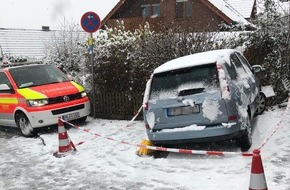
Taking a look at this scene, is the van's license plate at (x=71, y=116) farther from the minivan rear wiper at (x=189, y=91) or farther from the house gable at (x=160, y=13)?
the house gable at (x=160, y=13)

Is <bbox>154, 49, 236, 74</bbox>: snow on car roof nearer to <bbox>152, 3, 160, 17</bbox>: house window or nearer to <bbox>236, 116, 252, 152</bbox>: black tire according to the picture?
<bbox>236, 116, 252, 152</bbox>: black tire

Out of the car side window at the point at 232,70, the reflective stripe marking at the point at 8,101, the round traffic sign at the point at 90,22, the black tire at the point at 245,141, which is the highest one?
the round traffic sign at the point at 90,22

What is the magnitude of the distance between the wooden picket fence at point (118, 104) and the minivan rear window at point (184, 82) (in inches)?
144

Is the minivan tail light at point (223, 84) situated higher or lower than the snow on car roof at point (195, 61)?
lower

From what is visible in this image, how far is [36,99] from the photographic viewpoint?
9656 mm

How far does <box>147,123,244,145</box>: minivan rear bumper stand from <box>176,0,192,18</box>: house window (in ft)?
67.4

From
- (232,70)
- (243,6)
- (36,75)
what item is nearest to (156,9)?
(243,6)

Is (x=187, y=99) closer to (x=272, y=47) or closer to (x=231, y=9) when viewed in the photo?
(x=272, y=47)

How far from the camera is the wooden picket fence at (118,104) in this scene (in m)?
10.7

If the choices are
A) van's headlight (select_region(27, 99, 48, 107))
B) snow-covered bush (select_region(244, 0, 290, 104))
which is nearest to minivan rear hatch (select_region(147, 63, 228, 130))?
van's headlight (select_region(27, 99, 48, 107))

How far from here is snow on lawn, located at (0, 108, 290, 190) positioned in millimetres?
5699

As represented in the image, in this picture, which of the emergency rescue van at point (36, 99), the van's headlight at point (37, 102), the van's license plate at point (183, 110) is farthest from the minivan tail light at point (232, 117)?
the van's headlight at point (37, 102)

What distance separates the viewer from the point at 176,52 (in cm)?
1062

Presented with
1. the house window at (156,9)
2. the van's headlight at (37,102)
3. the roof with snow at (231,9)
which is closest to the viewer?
the van's headlight at (37,102)
